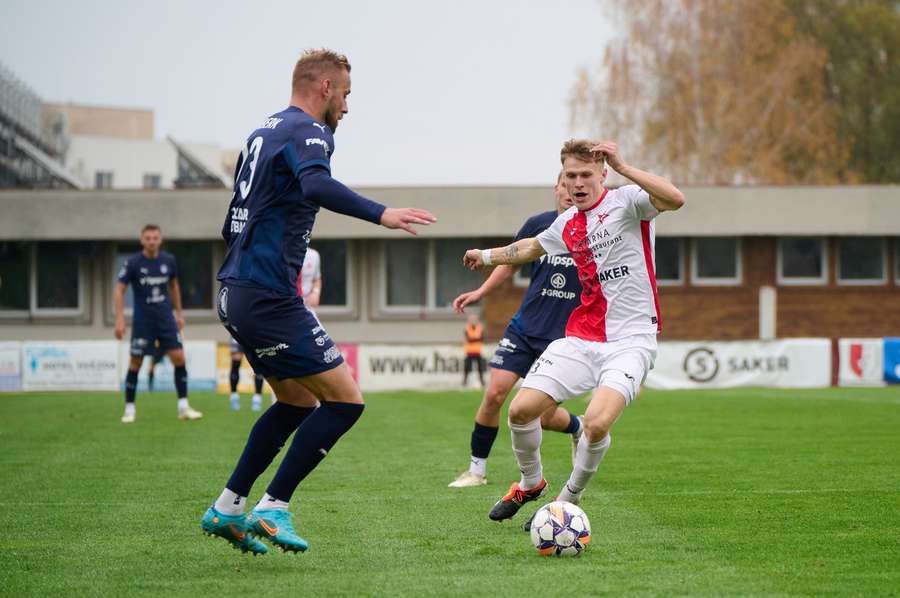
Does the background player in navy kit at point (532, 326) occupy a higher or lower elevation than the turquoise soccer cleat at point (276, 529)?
higher

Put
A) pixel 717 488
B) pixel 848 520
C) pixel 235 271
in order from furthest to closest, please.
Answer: pixel 717 488 < pixel 848 520 < pixel 235 271

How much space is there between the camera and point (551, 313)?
30.0 ft

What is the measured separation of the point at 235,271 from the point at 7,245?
29.5 metres

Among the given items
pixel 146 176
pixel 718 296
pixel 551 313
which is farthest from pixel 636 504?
pixel 146 176

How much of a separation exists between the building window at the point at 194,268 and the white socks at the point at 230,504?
27526 mm

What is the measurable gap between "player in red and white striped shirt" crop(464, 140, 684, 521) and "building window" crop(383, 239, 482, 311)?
25.7m

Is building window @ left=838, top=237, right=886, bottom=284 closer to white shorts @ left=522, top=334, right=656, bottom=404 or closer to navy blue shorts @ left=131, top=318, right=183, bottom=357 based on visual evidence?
navy blue shorts @ left=131, top=318, right=183, bottom=357

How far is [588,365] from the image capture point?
7.25m

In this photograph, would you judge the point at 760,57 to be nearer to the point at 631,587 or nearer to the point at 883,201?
the point at 883,201

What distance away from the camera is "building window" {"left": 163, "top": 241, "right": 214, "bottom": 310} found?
33.2m

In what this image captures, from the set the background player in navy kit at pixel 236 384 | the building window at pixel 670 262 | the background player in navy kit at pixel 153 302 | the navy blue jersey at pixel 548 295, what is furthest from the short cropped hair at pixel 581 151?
the building window at pixel 670 262

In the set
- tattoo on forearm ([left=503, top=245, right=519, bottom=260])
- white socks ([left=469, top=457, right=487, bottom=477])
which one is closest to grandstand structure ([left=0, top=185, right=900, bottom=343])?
white socks ([left=469, top=457, right=487, bottom=477])

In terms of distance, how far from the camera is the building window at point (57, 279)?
110 feet

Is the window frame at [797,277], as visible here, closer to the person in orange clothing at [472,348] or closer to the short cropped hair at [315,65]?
the person in orange clothing at [472,348]
